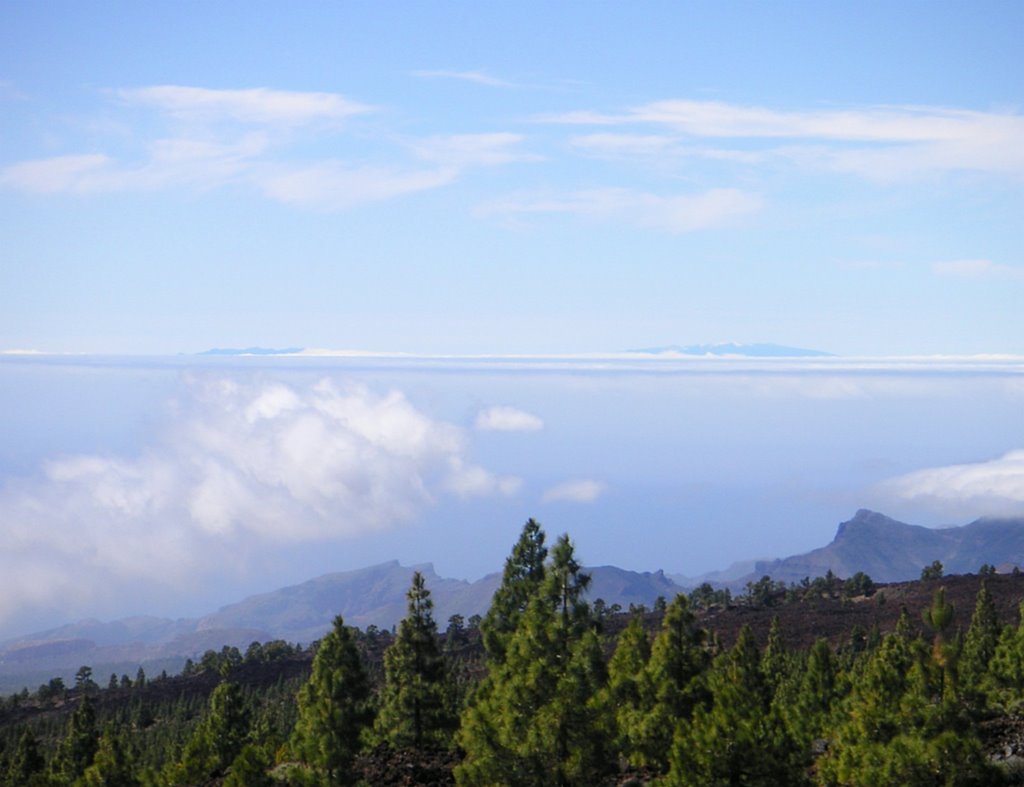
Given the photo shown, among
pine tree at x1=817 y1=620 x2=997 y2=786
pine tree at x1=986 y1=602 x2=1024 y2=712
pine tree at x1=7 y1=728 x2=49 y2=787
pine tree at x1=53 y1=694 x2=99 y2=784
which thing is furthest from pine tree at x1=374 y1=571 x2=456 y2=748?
pine tree at x1=986 y1=602 x2=1024 y2=712

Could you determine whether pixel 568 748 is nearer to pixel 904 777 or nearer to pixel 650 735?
pixel 650 735

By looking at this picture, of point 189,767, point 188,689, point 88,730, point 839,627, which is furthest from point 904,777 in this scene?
point 188,689

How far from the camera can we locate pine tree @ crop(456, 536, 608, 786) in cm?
3275

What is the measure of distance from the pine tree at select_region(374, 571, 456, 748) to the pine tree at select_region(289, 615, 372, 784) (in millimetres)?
1421

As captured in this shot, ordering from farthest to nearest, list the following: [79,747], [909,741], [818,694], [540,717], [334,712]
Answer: [818,694]
[79,747]
[334,712]
[540,717]
[909,741]

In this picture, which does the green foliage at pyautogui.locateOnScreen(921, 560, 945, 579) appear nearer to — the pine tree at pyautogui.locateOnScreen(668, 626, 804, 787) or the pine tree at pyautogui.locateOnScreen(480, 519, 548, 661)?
the pine tree at pyautogui.locateOnScreen(480, 519, 548, 661)

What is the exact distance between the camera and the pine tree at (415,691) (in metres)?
40.4

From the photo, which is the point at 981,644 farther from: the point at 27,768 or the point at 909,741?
the point at 27,768

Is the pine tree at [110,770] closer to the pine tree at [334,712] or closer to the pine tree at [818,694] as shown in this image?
the pine tree at [334,712]

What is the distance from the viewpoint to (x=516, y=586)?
1666 inches

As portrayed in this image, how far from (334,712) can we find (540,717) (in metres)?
8.13

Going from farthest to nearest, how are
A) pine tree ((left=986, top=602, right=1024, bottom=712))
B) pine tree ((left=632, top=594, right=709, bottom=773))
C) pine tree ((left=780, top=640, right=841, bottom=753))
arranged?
pine tree ((left=986, top=602, right=1024, bottom=712)) → pine tree ((left=780, top=640, right=841, bottom=753)) → pine tree ((left=632, top=594, right=709, bottom=773))

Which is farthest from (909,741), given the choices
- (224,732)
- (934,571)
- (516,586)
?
(934,571)

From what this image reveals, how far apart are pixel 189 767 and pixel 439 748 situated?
12.7 metres
